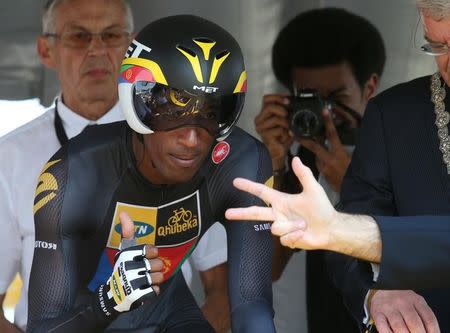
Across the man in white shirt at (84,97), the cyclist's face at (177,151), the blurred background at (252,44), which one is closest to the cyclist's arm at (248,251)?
the cyclist's face at (177,151)

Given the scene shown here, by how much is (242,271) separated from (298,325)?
3.91 ft

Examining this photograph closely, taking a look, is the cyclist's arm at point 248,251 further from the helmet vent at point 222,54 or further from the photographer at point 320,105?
the photographer at point 320,105

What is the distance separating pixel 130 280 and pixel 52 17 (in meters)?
1.43

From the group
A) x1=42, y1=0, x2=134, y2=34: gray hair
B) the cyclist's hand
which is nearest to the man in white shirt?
x1=42, y1=0, x2=134, y2=34: gray hair

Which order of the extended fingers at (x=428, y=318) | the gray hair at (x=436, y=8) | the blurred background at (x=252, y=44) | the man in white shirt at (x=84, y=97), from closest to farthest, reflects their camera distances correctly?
the extended fingers at (x=428, y=318) → the gray hair at (x=436, y=8) → the man in white shirt at (x=84, y=97) → the blurred background at (x=252, y=44)

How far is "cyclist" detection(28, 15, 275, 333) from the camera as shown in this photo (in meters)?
3.05

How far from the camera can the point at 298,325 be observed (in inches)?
171

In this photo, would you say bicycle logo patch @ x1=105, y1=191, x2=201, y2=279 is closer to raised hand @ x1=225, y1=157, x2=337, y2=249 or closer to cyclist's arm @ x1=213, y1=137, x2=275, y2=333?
cyclist's arm @ x1=213, y1=137, x2=275, y2=333

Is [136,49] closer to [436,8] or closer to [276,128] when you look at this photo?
[436,8]

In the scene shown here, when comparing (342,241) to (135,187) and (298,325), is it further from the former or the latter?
(298,325)

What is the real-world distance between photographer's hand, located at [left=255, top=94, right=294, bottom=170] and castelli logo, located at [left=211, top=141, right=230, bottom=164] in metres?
0.58

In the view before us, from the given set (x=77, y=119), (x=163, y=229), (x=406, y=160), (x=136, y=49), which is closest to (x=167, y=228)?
(x=163, y=229)

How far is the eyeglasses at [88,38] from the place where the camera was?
3.92m

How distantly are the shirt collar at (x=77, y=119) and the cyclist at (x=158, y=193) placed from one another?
57cm
